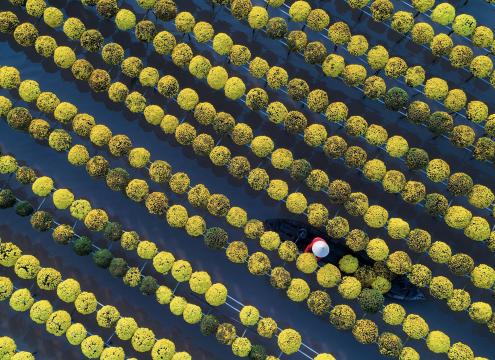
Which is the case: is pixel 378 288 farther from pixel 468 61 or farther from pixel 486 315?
pixel 468 61

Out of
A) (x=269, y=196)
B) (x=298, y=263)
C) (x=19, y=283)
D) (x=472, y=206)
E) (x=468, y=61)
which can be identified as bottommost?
(x=19, y=283)

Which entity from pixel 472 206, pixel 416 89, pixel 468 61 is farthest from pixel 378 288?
pixel 468 61

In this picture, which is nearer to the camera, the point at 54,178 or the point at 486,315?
the point at 486,315

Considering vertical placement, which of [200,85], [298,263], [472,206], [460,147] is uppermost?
[460,147]

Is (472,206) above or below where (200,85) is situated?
above

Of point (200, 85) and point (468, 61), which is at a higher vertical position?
point (468, 61)

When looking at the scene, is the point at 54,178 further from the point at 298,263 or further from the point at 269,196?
the point at 298,263

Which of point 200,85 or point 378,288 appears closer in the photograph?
point 378,288

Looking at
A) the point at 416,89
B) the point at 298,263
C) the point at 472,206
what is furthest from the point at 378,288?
the point at 416,89
